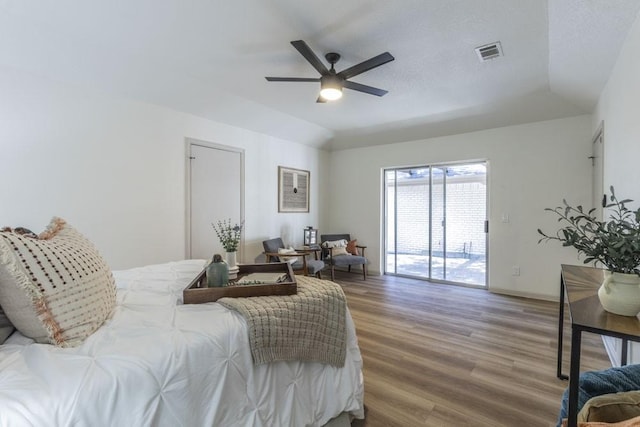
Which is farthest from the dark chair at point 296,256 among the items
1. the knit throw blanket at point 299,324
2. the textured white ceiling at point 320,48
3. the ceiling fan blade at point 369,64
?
the knit throw blanket at point 299,324

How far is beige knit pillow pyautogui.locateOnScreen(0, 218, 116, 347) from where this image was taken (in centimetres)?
90

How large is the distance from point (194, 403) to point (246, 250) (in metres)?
3.54

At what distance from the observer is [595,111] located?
133 inches

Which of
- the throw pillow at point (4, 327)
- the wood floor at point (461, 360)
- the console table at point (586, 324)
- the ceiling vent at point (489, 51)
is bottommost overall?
the wood floor at point (461, 360)

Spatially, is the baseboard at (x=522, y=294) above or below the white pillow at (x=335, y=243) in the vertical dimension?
below

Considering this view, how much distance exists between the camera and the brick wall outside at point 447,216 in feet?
14.8

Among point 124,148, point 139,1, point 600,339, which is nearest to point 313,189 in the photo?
point 124,148

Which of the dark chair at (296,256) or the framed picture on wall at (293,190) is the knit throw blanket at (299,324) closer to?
the dark chair at (296,256)

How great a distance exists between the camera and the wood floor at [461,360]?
1758 millimetres

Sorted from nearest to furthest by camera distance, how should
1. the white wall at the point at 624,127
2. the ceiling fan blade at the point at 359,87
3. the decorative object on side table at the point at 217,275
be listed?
1. the decorative object on side table at the point at 217,275
2. the white wall at the point at 624,127
3. the ceiling fan blade at the point at 359,87

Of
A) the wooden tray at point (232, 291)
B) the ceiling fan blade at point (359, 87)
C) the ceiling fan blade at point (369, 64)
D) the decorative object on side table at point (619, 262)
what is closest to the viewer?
the decorative object on side table at point (619, 262)

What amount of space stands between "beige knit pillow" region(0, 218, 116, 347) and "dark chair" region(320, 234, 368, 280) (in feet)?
12.9

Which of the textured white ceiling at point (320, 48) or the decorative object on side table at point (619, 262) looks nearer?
the decorative object on side table at point (619, 262)

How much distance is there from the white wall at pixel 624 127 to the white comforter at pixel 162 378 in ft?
7.14
